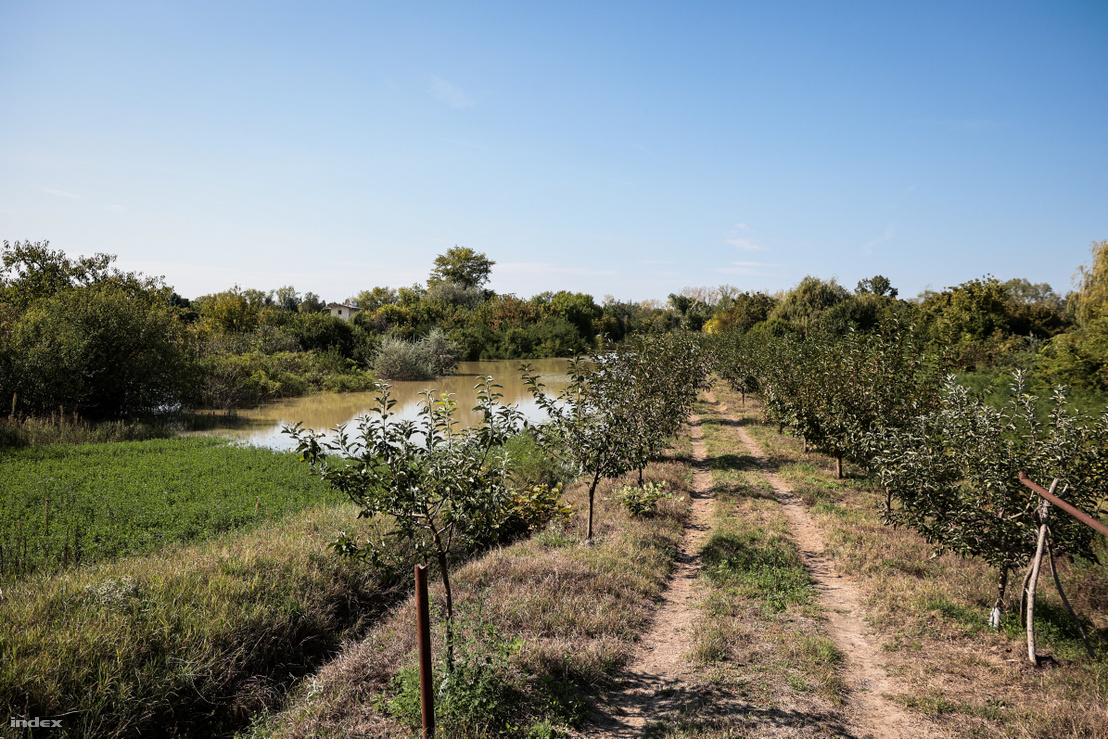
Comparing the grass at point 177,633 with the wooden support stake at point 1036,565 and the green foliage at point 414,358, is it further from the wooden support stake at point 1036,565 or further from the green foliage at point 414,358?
the green foliage at point 414,358

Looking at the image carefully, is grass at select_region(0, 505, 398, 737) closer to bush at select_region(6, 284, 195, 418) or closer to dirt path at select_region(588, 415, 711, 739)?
dirt path at select_region(588, 415, 711, 739)

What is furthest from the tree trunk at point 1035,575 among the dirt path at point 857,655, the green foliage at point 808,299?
the green foliage at point 808,299

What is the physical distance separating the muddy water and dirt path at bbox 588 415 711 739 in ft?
27.2

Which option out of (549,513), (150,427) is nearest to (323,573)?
(549,513)

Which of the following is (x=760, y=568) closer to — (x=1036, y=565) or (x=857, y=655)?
(x=857, y=655)

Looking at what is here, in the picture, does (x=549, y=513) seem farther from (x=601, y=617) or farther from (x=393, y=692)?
(x=393, y=692)

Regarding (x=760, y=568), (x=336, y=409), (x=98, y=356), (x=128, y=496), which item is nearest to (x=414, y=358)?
(x=336, y=409)

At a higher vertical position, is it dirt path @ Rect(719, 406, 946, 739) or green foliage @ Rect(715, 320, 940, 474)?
green foliage @ Rect(715, 320, 940, 474)

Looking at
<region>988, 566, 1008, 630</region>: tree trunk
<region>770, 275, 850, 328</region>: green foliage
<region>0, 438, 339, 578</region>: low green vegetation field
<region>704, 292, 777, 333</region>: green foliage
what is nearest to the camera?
<region>988, 566, 1008, 630</region>: tree trunk

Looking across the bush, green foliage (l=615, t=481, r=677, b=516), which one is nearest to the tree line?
the bush

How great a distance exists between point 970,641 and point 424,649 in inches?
227

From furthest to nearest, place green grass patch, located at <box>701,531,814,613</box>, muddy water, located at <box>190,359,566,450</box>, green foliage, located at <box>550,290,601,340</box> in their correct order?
green foliage, located at <box>550,290,601,340</box> → muddy water, located at <box>190,359,566,450</box> → green grass patch, located at <box>701,531,814,613</box>

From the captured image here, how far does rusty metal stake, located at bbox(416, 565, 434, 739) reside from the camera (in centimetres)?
365

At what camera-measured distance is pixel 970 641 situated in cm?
562
